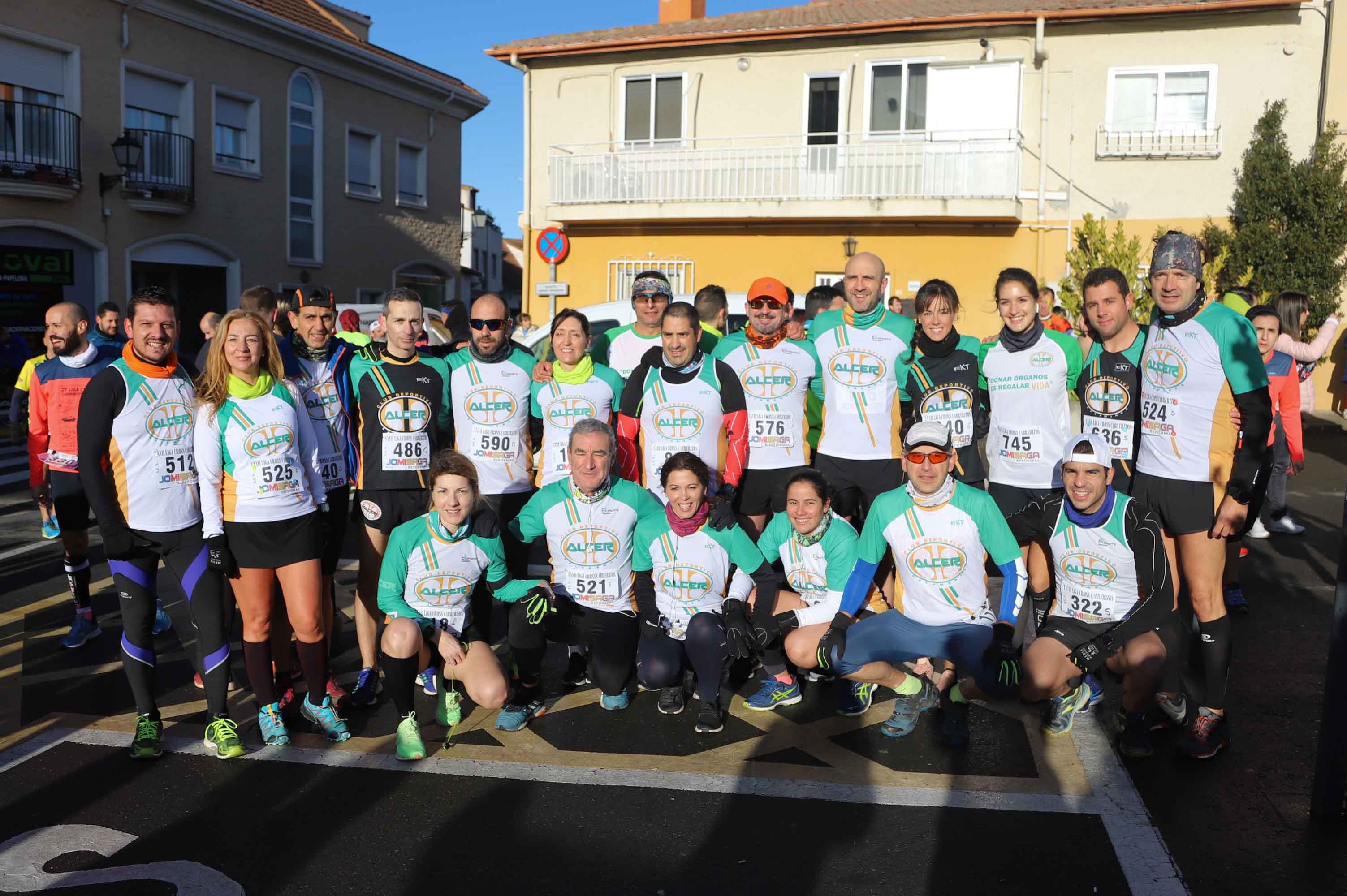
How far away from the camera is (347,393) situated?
5598 mm

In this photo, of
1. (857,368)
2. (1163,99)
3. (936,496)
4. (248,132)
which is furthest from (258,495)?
(248,132)

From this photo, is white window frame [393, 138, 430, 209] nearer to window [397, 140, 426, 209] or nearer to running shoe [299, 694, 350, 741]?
window [397, 140, 426, 209]

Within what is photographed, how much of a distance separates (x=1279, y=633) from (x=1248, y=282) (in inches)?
550

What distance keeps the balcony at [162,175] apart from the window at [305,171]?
3.10 meters

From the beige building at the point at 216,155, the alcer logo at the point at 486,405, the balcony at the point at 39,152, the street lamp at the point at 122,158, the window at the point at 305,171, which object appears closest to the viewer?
the alcer logo at the point at 486,405

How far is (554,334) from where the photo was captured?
6.12 metres

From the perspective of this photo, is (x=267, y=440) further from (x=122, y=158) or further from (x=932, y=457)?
(x=122, y=158)

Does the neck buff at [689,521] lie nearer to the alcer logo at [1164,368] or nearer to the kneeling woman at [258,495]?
the kneeling woman at [258,495]

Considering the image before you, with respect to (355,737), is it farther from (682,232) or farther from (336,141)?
(336,141)

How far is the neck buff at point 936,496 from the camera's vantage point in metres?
5.07

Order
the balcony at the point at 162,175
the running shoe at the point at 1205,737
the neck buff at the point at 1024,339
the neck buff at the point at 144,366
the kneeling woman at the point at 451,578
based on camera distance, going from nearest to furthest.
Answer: the running shoe at the point at 1205,737 < the neck buff at the point at 144,366 < the kneeling woman at the point at 451,578 < the neck buff at the point at 1024,339 < the balcony at the point at 162,175

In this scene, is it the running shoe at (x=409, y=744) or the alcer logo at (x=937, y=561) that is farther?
the alcer logo at (x=937, y=561)

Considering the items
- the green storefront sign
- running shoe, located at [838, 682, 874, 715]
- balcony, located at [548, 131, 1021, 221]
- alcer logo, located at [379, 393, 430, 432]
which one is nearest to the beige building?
the green storefront sign

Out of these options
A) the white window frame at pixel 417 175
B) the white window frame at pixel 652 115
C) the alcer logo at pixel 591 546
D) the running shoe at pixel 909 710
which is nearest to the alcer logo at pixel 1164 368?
the running shoe at pixel 909 710
